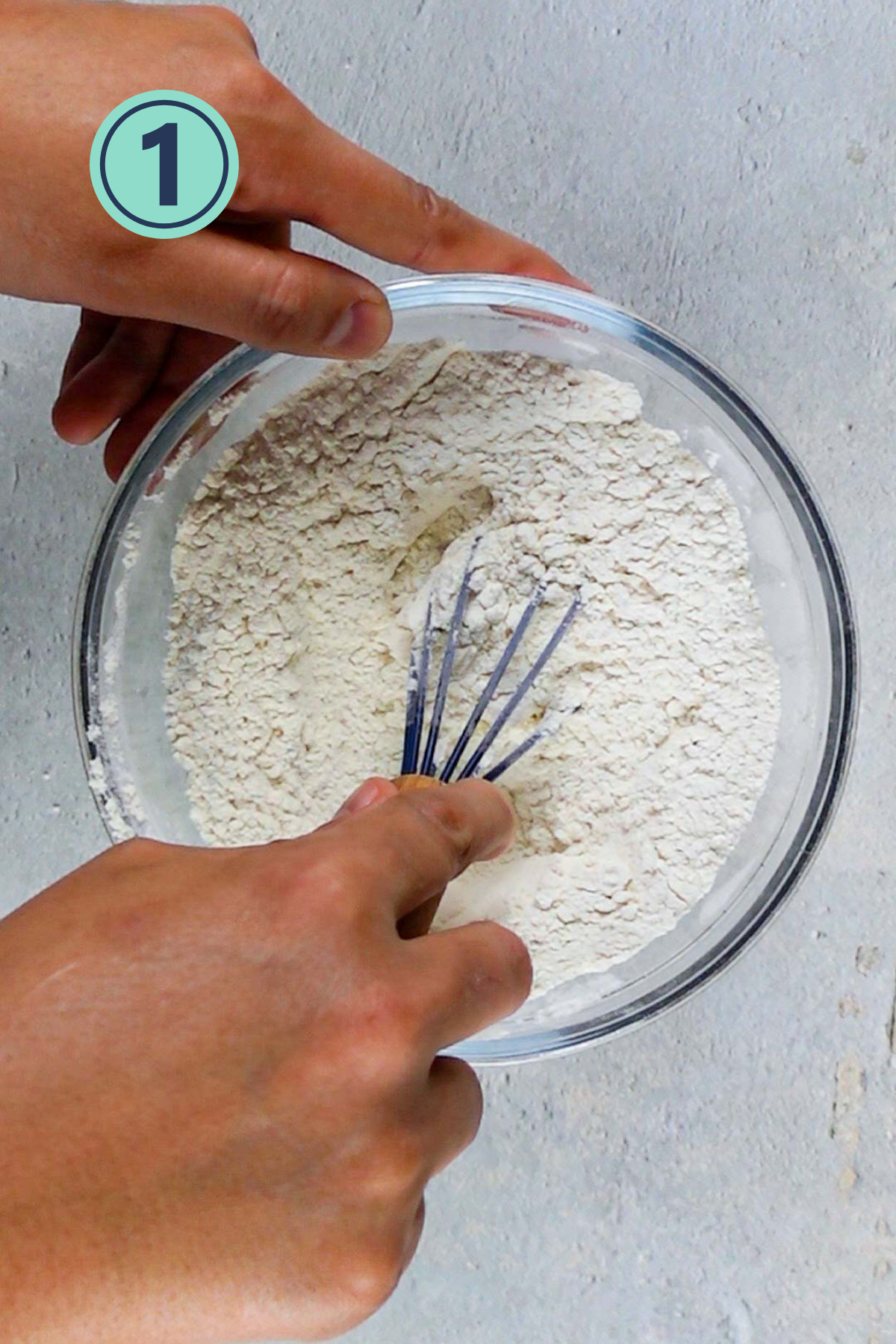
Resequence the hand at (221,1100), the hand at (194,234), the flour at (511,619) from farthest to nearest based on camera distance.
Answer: the flour at (511,619) < the hand at (194,234) < the hand at (221,1100)

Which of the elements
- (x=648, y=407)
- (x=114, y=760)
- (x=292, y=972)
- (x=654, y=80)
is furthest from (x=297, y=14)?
(x=292, y=972)

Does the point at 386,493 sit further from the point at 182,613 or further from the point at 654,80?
the point at 654,80

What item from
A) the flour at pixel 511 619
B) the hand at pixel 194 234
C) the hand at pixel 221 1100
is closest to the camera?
the hand at pixel 221 1100

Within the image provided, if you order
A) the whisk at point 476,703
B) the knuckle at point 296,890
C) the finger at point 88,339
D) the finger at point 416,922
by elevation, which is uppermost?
the finger at point 88,339

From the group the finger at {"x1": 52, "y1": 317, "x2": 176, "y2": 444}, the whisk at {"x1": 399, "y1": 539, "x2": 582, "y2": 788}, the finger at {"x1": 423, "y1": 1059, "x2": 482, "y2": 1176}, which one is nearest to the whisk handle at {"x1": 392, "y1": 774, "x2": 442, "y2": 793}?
the whisk at {"x1": 399, "y1": 539, "x2": 582, "y2": 788}

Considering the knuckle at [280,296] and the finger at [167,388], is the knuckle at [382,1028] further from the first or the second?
the finger at [167,388]

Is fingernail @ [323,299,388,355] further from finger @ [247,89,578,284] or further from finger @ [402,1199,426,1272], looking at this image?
finger @ [402,1199,426,1272]

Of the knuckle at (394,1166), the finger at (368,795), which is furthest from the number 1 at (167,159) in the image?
the knuckle at (394,1166)
